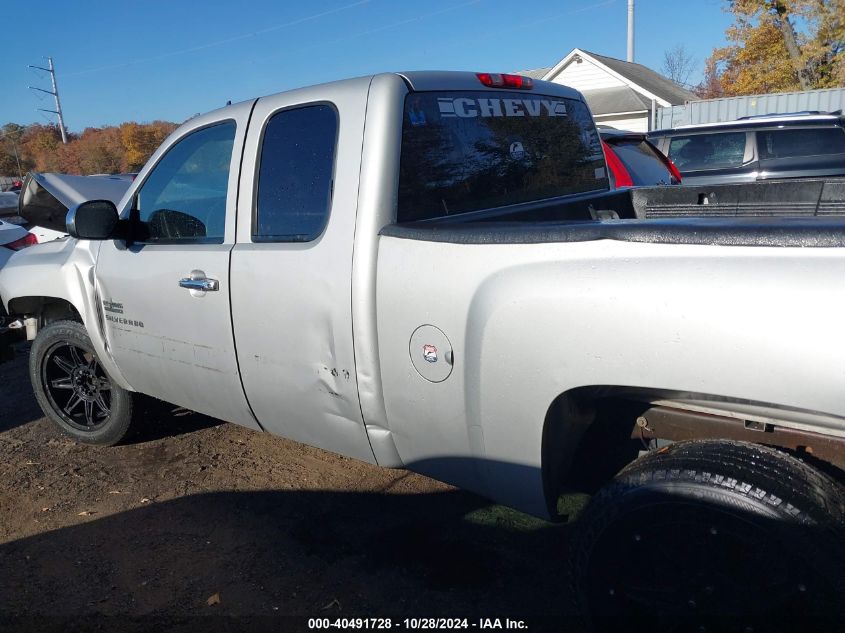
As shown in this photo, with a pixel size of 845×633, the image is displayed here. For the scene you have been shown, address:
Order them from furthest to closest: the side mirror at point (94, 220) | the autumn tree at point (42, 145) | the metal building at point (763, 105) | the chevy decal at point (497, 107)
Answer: the autumn tree at point (42, 145) < the metal building at point (763, 105) < the side mirror at point (94, 220) < the chevy decal at point (497, 107)

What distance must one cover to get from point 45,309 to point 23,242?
3898 mm

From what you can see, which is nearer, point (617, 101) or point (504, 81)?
point (504, 81)

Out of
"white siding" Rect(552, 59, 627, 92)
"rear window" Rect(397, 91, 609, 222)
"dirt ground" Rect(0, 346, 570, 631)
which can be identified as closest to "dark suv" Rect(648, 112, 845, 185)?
"rear window" Rect(397, 91, 609, 222)

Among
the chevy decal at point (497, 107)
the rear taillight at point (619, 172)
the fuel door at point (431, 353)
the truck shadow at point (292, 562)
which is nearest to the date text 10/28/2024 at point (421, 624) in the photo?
the truck shadow at point (292, 562)

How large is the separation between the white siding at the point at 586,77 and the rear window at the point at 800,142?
21310 mm

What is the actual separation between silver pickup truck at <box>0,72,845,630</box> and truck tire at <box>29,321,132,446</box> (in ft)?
1.49

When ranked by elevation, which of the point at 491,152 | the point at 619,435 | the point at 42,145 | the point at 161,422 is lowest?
the point at 161,422

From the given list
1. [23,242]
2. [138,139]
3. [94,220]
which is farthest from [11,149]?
[94,220]

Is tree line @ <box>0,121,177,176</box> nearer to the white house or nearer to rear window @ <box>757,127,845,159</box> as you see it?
the white house

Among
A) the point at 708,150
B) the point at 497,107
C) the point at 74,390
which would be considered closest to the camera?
the point at 497,107

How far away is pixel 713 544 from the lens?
218cm

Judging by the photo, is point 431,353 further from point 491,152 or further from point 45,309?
point 45,309

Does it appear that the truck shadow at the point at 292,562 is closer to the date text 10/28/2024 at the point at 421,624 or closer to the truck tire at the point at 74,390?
the date text 10/28/2024 at the point at 421,624

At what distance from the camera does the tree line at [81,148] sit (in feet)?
149
